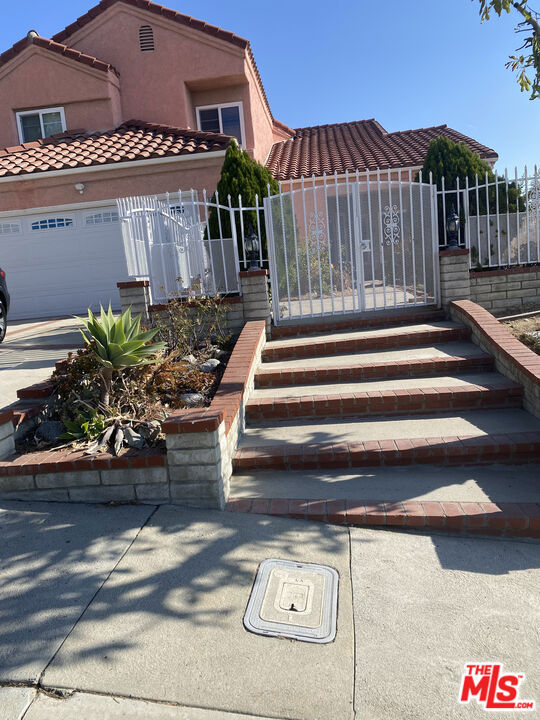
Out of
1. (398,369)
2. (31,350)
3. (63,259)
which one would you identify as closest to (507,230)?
(398,369)

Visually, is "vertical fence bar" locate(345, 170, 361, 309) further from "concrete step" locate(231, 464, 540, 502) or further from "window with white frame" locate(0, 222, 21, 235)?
"window with white frame" locate(0, 222, 21, 235)

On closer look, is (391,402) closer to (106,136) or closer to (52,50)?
(106,136)

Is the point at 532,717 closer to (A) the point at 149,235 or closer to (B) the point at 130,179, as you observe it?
(A) the point at 149,235

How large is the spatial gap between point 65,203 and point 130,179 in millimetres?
1700

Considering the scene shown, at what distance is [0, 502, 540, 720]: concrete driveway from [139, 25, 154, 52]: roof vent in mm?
13863

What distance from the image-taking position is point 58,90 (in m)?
13.4

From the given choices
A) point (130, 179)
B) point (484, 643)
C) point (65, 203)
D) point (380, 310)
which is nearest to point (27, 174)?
point (65, 203)

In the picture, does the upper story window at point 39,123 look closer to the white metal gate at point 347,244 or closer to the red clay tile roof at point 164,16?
the red clay tile roof at point 164,16

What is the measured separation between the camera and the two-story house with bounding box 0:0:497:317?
1205cm

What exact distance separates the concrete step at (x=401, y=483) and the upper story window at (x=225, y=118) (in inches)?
470

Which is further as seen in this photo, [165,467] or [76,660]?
[165,467]

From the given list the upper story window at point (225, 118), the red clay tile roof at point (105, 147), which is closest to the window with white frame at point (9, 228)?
the red clay tile roof at point (105, 147)

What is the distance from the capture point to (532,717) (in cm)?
208
